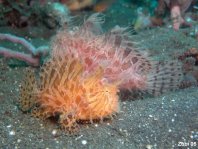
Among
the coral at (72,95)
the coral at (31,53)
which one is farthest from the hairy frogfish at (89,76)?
the coral at (31,53)

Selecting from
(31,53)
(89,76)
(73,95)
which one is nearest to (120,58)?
(89,76)

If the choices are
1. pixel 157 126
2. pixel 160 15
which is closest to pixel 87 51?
pixel 157 126

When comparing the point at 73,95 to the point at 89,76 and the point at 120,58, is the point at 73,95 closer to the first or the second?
the point at 89,76

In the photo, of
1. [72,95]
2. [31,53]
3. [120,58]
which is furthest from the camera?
[31,53]

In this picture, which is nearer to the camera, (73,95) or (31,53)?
(73,95)

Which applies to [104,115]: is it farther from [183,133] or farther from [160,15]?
[160,15]

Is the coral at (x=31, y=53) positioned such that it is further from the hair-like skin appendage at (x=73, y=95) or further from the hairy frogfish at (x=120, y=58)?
the hair-like skin appendage at (x=73, y=95)

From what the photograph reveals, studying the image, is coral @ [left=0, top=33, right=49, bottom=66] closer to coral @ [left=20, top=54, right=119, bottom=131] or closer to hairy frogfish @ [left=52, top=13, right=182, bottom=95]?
hairy frogfish @ [left=52, top=13, right=182, bottom=95]
